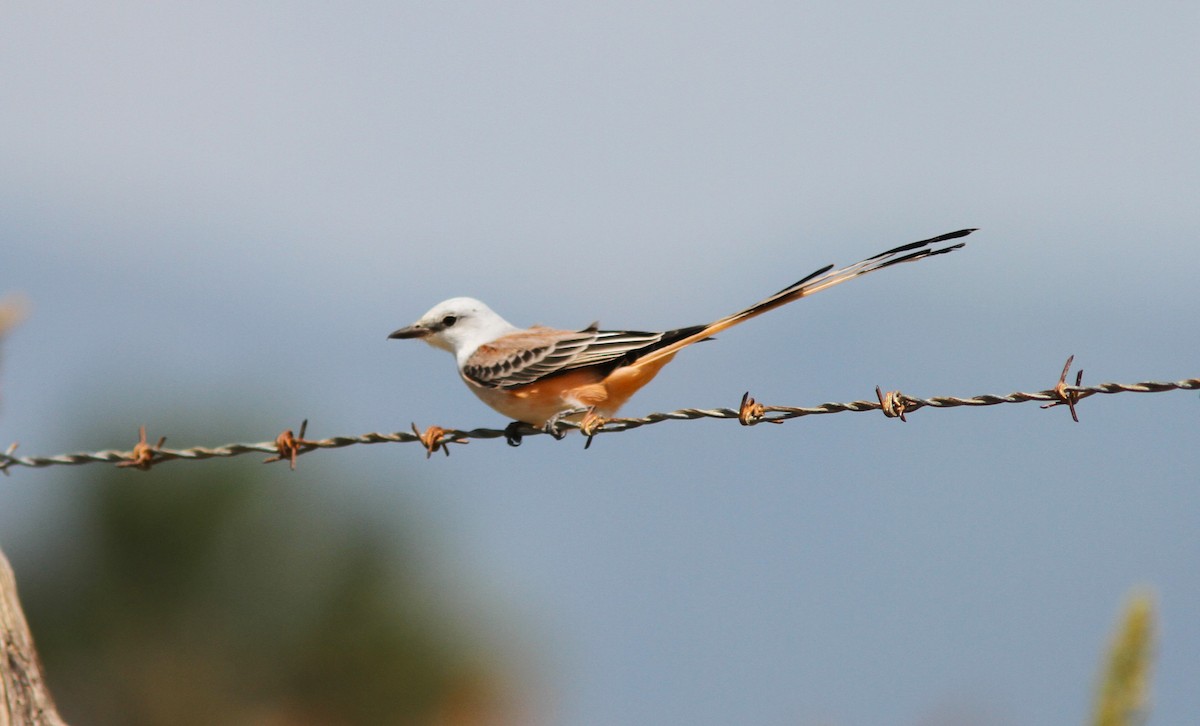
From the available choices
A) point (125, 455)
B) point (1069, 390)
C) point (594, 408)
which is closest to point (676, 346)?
point (594, 408)

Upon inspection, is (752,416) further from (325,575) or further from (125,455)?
(325,575)

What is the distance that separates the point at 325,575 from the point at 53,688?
165 inches

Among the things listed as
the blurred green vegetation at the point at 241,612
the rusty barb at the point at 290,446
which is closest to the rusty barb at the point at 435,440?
the rusty barb at the point at 290,446

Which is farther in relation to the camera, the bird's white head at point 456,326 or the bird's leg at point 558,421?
the bird's white head at point 456,326

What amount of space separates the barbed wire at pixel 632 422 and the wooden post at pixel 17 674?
3.10 feet

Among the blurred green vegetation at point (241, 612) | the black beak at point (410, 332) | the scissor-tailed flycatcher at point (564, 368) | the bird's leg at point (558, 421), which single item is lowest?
the blurred green vegetation at point (241, 612)

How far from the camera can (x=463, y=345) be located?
769 centimetres

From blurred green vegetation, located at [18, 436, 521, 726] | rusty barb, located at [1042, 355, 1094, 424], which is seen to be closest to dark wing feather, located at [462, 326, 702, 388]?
rusty barb, located at [1042, 355, 1094, 424]

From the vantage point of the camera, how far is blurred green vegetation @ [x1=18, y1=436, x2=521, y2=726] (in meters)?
20.8

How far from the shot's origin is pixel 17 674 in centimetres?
440

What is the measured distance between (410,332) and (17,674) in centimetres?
358

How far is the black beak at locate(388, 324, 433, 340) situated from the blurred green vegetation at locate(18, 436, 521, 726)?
44.8 ft

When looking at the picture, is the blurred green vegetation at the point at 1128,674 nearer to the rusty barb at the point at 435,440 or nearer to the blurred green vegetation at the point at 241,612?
the rusty barb at the point at 435,440

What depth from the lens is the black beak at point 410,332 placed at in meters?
7.59
